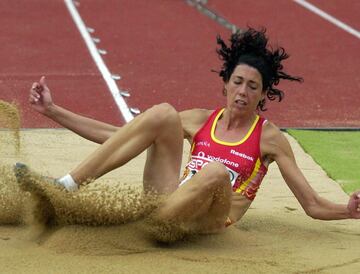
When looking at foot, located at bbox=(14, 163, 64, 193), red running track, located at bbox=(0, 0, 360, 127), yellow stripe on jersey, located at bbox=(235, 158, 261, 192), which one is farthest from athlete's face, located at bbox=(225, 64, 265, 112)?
red running track, located at bbox=(0, 0, 360, 127)

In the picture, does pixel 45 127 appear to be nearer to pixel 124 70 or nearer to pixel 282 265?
pixel 124 70

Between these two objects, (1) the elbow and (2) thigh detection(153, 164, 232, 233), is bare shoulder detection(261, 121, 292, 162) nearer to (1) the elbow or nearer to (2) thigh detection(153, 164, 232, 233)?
(1) the elbow

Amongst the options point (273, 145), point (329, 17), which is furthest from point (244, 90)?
point (329, 17)

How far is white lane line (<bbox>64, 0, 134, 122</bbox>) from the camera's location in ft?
31.1

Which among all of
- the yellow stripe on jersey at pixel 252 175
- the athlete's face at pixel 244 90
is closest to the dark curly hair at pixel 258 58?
the athlete's face at pixel 244 90

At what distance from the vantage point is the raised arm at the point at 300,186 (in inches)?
219

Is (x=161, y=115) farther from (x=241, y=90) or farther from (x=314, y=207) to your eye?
(x=314, y=207)

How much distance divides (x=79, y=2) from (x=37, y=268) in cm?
963

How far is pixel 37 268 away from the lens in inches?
192

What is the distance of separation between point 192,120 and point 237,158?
37 cm

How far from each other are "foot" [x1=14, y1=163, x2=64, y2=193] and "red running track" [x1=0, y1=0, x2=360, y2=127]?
373 cm

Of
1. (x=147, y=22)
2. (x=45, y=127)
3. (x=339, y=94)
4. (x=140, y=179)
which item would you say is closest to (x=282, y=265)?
(x=140, y=179)

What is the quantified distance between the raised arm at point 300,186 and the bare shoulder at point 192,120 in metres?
0.36

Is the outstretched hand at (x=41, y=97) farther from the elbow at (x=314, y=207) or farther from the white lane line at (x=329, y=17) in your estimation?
the white lane line at (x=329, y=17)
